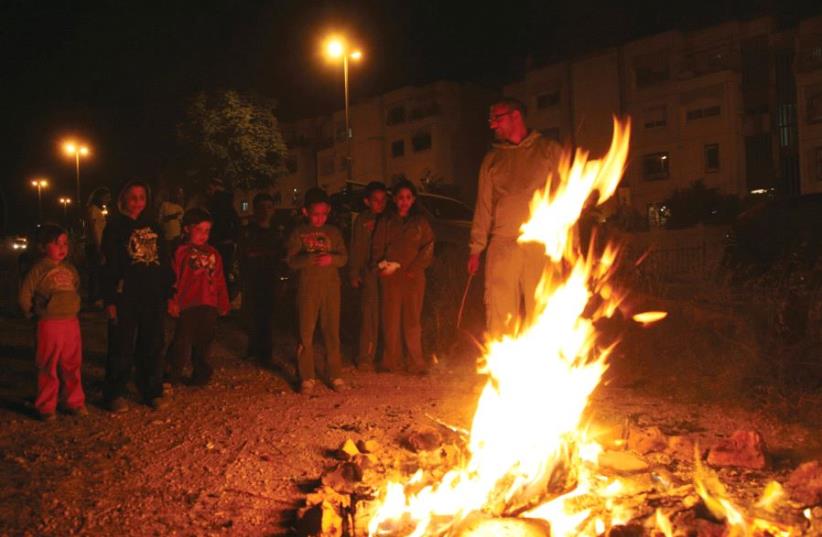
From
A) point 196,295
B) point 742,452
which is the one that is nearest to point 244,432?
point 196,295

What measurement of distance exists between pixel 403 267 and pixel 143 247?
2.69m

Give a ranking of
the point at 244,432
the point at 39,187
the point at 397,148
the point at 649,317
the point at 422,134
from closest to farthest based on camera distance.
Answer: the point at 244,432 < the point at 649,317 < the point at 422,134 < the point at 397,148 < the point at 39,187

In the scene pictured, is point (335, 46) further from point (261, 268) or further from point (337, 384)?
point (337, 384)

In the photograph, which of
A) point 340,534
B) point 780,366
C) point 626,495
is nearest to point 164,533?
point 340,534

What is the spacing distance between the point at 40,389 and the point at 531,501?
4.31 metres

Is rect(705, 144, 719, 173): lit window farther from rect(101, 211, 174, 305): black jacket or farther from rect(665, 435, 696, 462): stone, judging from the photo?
rect(101, 211, 174, 305): black jacket

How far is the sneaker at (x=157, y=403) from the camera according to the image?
20.1 feet

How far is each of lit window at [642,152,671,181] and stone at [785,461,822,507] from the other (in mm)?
34227

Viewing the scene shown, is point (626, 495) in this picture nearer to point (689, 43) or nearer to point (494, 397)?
point (494, 397)

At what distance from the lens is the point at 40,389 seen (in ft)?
19.1

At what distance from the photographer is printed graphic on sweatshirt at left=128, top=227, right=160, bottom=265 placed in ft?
20.3

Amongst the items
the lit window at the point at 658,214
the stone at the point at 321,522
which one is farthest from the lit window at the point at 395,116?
the stone at the point at 321,522

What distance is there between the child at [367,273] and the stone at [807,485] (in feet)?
15.5

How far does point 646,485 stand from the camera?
12.8ft
